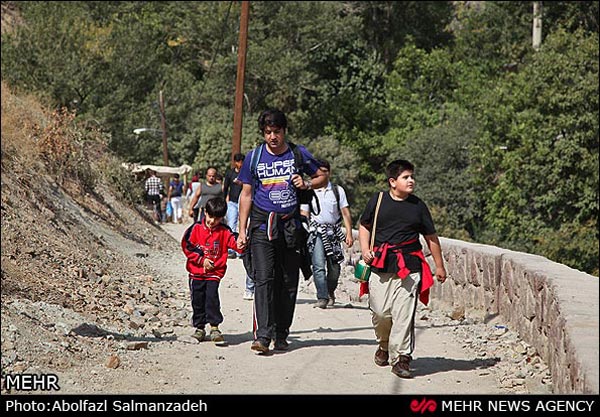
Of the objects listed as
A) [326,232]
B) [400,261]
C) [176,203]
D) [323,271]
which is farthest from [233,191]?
[176,203]

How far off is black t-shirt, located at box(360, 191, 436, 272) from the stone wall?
1.05 metres

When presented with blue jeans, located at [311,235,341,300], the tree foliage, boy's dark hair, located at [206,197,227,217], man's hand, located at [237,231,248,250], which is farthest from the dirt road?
the tree foliage

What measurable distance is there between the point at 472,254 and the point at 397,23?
160ft

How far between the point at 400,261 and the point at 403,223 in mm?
303

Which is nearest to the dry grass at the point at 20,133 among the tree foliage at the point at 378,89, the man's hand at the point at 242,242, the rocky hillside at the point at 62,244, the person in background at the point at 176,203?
the rocky hillside at the point at 62,244

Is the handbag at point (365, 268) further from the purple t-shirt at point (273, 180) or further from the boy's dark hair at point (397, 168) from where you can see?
the purple t-shirt at point (273, 180)

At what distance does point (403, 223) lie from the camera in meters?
7.72

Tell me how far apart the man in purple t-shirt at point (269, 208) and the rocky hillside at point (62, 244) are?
4.56ft

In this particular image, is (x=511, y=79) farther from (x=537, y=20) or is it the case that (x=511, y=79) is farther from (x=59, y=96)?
(x=59, y=96)

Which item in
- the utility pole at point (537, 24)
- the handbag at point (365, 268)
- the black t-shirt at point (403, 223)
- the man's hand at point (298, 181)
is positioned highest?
the utility pole at point (537, 24)

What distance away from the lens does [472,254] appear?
435 inches

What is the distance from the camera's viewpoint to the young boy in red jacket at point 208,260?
29.3 ft

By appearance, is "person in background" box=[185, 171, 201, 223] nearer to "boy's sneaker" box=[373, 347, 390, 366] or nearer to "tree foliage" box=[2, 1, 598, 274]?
"boy's sneaker" box=[373, 347, 390, 366]

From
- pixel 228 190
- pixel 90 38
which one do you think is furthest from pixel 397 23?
pixel 228 190
